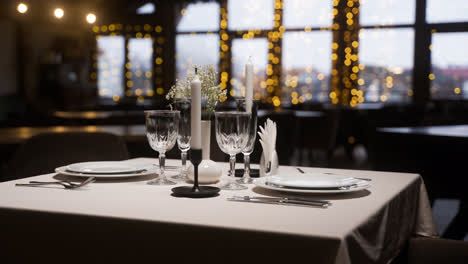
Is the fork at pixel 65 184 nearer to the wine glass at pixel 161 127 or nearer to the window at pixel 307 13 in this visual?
the wine glass at pixel 161 127

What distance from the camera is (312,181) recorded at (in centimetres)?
139

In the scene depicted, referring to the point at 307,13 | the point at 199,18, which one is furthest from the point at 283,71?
the point at 199,18

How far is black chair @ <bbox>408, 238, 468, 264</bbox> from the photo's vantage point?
4.90ft

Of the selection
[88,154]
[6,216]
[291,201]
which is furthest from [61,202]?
[88,154]

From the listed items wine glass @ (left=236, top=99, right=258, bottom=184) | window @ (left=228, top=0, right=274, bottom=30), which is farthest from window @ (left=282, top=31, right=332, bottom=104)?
wine glass @ (left=236, top=99, right=258, bottom=184)

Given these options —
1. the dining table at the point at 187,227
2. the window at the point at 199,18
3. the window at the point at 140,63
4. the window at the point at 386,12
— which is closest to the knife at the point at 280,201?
the dining table at the point at 187,227

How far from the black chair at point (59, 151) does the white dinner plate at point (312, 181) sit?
3.04 ft

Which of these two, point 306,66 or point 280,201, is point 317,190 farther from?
point 306,66

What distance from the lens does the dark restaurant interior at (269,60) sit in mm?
6770

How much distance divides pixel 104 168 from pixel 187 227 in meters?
0.66

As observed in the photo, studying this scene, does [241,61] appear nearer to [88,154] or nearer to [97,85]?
[97,85]

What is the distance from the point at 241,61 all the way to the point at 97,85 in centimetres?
306

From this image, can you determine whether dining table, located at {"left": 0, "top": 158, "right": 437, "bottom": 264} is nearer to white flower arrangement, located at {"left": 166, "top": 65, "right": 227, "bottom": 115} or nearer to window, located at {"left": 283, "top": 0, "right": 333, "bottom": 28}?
white flower arrangement, located at {"left": 166, "top": 65, "right": 227, "bottom": 115}

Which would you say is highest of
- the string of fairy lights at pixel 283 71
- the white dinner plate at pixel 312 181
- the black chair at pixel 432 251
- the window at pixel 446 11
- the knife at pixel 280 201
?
the window at pixel 446 11
